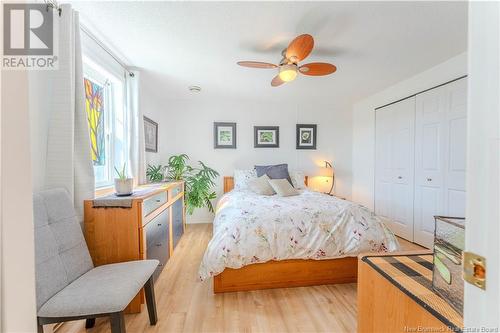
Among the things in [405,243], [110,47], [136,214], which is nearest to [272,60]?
[110,47]

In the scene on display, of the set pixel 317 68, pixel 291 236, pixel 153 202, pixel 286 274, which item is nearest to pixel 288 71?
pixel 317 68

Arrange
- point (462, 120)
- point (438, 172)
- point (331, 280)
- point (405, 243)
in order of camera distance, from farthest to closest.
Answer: point (405, 243) < point (438, 172) < point (462, 120) < point (331, 280)

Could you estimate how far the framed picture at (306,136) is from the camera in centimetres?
425

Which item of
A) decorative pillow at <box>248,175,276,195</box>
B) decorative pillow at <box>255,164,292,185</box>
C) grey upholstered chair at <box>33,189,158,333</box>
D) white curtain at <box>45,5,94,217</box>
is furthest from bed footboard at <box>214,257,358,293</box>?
decorative pillow at <box>255,164,292,185</box>

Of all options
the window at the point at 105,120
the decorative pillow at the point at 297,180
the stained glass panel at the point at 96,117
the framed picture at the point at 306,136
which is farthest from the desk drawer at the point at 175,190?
the framed picture at the point at 306,136

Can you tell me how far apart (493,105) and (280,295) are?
1961 millimetres

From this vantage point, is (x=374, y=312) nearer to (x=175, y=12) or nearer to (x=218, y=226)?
(x=218, y=226)

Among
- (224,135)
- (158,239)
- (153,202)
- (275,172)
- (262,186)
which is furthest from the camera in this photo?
(224,135)

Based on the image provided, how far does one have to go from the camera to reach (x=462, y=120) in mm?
2439

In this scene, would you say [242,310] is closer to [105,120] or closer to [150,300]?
[150,300]

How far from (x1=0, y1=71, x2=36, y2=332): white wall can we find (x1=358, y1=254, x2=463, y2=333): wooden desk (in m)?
1.08

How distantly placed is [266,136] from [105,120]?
2600mm

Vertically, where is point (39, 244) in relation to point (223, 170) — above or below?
below

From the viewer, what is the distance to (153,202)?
6.79 feet
